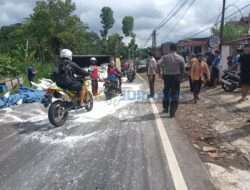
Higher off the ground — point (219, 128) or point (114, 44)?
point (114, 44)

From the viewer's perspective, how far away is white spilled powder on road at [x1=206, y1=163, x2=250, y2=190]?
17.1 ft

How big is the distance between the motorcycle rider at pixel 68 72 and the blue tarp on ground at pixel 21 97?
4454 mm

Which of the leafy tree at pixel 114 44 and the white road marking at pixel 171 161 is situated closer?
the white road marking at pixel 171 161

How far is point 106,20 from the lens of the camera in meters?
90.5

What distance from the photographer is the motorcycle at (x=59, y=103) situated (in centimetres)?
951

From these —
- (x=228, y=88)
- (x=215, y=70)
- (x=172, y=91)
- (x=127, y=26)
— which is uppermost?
(x=127, y=26)

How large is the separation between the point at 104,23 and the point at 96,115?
81078mm

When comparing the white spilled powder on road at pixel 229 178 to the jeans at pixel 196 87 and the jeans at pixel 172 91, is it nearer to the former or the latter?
the jeans at pixel 172 91

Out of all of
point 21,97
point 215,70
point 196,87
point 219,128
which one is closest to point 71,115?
point 219,128

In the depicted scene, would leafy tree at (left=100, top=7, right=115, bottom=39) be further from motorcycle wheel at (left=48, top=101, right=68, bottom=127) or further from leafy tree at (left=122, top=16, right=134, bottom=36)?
motorcycle wheel at (left=48, top=101, right=68, bottom=127)

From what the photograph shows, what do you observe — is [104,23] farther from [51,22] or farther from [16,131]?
[16,131]

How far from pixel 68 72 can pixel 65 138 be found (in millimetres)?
2496

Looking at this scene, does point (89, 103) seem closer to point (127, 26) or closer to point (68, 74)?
point (68, 74)

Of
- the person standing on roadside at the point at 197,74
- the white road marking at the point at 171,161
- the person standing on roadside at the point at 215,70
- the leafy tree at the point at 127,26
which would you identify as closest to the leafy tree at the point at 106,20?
the leafy tree at the point at 127,26
